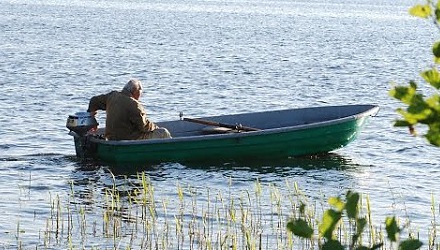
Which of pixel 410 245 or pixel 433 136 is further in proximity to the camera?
pixel 410 245

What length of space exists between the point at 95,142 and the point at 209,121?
6.61ft

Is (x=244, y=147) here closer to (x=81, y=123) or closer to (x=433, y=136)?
(x=81, y=123)

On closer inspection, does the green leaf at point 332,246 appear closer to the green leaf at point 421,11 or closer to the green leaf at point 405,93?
the green leaf at point 405,93

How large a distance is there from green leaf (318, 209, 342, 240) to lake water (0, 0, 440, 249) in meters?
6.73

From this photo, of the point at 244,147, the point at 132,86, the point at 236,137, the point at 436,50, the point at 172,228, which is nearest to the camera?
the point at 436,50

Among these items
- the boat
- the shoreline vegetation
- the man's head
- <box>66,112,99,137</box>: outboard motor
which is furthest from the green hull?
the shoreline vegetation

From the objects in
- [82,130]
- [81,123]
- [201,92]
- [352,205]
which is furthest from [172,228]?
[201,92]

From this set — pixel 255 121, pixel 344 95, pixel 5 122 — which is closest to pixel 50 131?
pixel 5 122

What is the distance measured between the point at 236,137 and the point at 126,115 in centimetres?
163

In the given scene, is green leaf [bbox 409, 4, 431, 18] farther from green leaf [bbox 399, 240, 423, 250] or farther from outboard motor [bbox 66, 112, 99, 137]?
outboard motor [bbox 66, 112, 99, 137]

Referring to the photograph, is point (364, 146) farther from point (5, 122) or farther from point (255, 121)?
point (5, 122)

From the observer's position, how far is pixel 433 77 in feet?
7.89

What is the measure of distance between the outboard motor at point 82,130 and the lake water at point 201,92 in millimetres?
244

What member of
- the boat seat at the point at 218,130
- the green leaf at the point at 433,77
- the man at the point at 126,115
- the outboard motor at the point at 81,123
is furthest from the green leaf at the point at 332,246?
the boat seat at the point at 218,130
